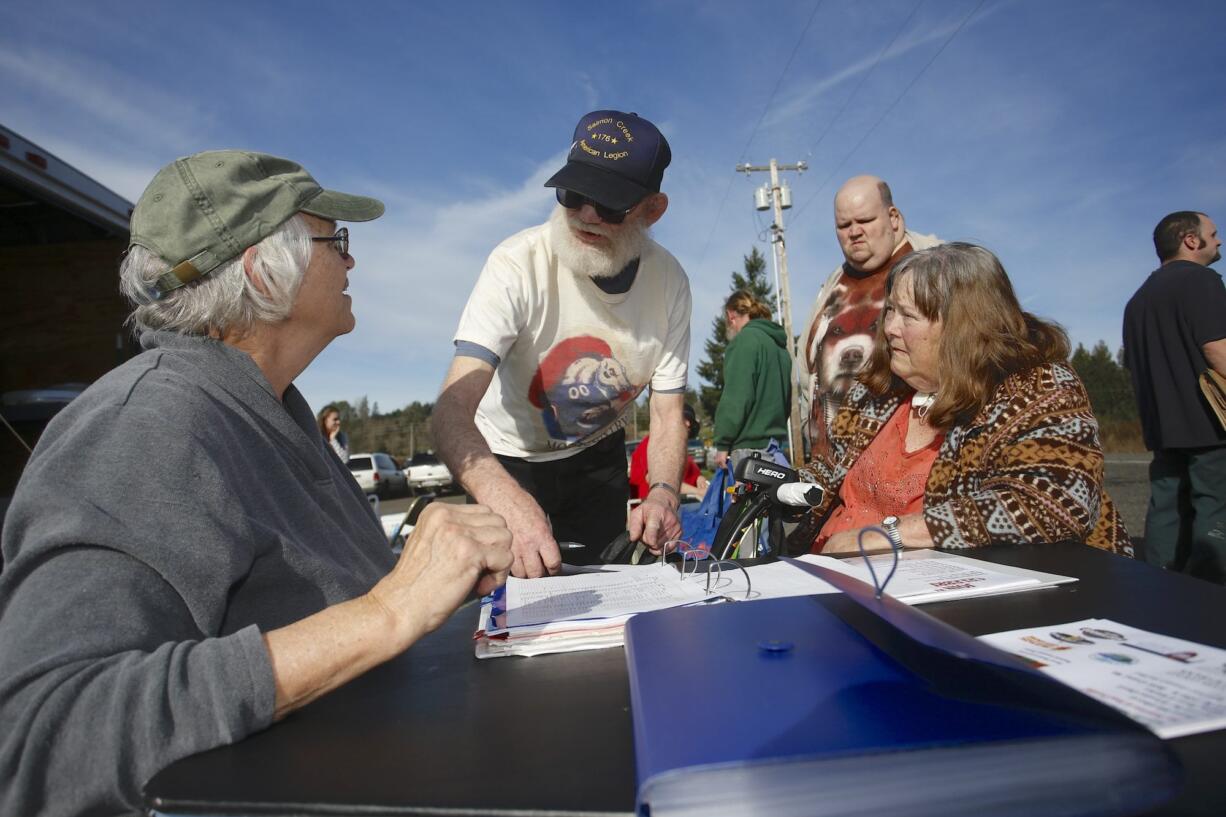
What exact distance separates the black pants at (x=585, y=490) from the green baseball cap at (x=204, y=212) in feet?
5.27

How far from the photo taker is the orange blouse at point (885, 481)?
6.97 ft

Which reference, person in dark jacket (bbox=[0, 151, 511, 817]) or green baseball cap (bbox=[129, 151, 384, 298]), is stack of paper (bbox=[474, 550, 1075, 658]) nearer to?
person in dark jacket (bbox=[0, 151, 511, 817])

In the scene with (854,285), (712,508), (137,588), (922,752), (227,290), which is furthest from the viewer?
(712,508)

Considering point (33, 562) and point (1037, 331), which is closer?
point (33, 562)

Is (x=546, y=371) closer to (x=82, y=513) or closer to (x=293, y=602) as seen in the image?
(x=293, y=602)

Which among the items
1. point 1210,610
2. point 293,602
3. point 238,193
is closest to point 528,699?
point 293,602

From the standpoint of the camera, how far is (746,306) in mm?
5492

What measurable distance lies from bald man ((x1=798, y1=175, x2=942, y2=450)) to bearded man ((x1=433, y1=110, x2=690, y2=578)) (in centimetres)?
85

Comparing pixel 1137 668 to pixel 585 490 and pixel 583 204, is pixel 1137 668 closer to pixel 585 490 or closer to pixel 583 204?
pixel 583 204

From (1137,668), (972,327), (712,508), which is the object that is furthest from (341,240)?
(712,508)

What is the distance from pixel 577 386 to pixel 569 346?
153 millimetres

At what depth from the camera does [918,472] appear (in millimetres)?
2139

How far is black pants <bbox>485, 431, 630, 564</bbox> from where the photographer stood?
9.42 feet

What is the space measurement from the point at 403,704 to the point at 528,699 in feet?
0.52
